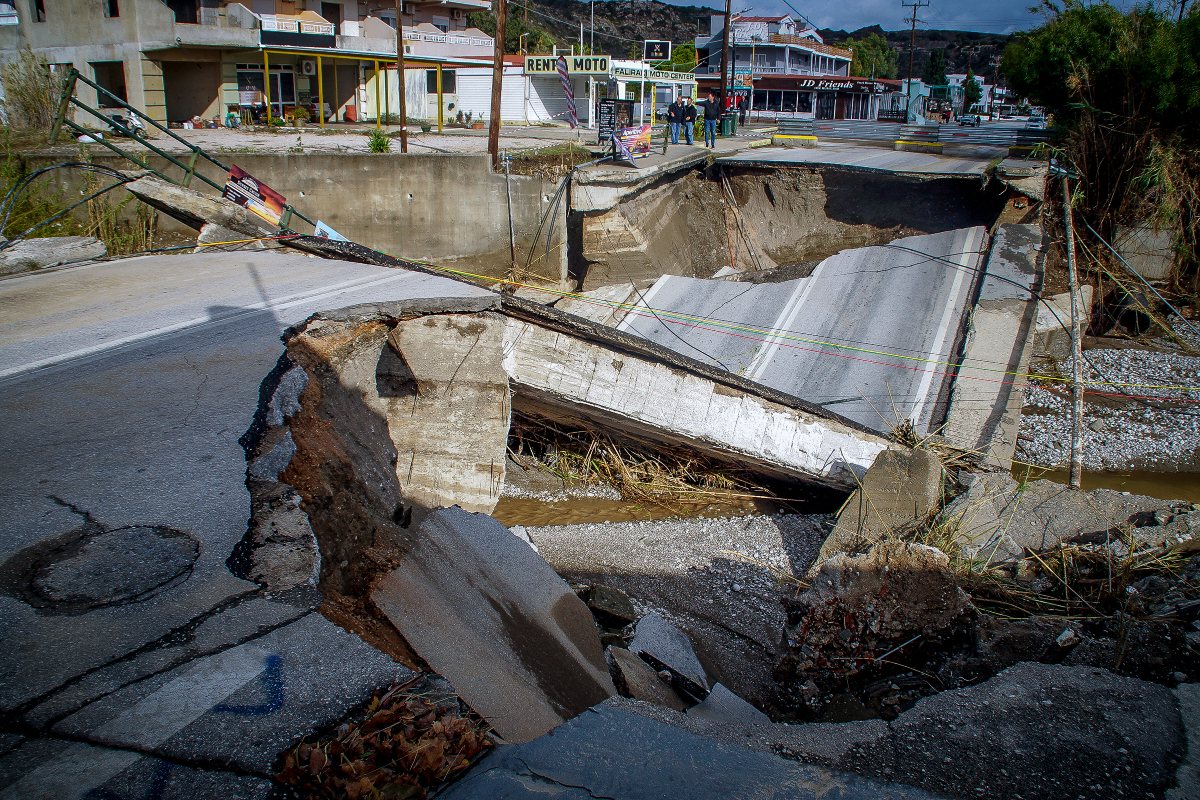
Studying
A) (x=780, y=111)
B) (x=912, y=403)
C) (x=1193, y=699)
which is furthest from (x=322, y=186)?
(x=780, y=111)

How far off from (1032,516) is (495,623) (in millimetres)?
4534

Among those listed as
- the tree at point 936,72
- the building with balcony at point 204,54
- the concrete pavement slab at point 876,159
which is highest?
the tree at point 936,72

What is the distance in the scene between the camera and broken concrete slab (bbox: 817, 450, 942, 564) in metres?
5.44

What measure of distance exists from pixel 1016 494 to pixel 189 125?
24306 mm

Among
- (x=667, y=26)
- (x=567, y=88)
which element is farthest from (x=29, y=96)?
(x=667, y=26)

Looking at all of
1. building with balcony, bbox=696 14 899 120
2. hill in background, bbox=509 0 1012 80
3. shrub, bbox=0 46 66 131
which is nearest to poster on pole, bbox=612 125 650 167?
shrub, bbox=0 46 66 131

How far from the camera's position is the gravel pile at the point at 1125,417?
8633 mm

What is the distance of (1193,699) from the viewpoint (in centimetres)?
272

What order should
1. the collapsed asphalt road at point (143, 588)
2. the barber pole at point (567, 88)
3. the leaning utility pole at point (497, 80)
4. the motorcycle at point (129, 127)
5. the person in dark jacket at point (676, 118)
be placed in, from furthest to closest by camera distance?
the person in dark jacket at point (676, 118)
the barber pole at point (567, 88)
the leaning utility pole at point (497, 80)
the motorcycle at point (129, 127)
the collapsed asphalt road at point (143, 588)

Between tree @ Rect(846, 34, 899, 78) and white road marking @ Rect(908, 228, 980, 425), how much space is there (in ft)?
246

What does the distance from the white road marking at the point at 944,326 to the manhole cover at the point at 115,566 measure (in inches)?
302

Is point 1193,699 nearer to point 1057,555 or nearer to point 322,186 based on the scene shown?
point 1057,555

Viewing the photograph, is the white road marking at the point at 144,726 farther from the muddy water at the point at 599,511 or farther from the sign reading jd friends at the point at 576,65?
the sign reading jd friends at the point at 576,65

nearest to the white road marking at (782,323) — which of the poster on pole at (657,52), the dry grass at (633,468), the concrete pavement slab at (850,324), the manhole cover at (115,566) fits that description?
the concrete pavement slab at (850,324)
